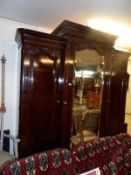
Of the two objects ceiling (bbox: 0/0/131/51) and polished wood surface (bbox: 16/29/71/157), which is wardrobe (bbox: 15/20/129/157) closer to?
polished wood surface (bbox: 16/29/71/157)

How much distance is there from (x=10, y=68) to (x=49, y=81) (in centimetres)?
85

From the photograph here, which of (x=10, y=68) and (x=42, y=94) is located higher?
(x=10, y=68)

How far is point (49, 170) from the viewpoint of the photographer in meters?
1.29

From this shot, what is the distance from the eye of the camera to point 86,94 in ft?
9.32

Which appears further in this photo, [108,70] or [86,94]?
[108,70]

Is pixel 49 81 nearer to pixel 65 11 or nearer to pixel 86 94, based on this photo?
pixel 86 94

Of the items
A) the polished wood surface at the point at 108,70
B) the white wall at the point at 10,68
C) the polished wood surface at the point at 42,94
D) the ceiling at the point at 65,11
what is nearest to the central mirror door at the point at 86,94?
the polished wood surface at the point at 108,70

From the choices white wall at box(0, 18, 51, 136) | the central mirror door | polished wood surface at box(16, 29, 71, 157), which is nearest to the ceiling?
white wall at box(0, 18, 51, 136)

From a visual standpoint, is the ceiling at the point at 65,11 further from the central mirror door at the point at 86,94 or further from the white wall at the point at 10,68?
the central mirror door at the point at 86,94

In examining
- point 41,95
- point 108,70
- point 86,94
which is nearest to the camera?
point 41,95

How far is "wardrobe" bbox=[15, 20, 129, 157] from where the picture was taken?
2318 mm

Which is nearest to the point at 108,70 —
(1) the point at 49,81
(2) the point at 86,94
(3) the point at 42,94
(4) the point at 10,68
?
(2) the point at 86,94

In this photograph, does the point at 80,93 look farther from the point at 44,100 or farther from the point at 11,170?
the point at 11,170

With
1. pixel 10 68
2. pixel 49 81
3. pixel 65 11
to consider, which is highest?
pixel 65 11
